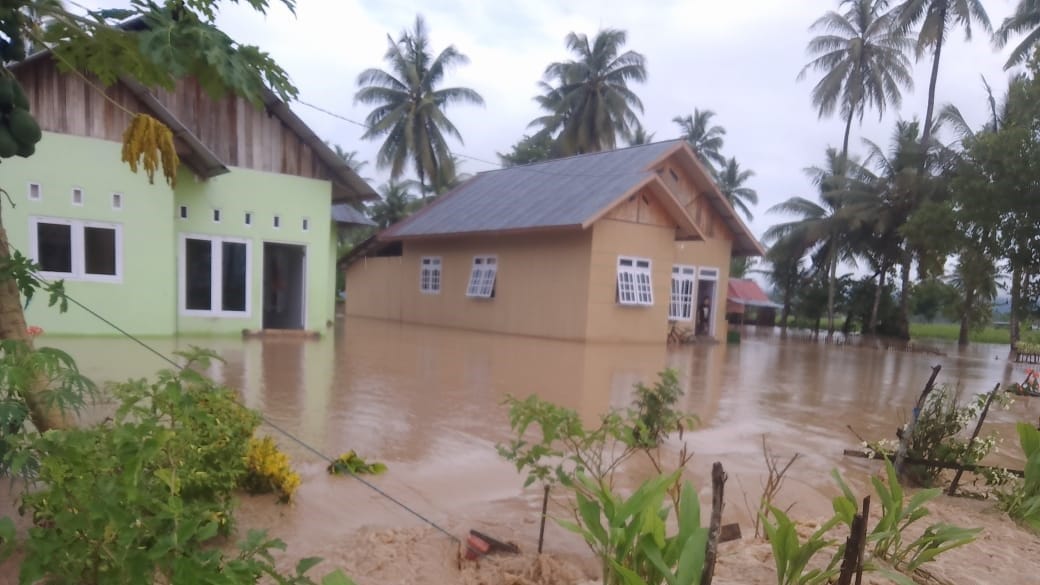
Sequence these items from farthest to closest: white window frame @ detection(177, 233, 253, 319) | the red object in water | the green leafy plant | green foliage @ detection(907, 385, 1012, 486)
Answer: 1. white window frame @ detection(177, 233, 253, 319)
2. green foliage @ detection(907, 385, 1012, 486)
3. the red object in water
4. the green leafy plant

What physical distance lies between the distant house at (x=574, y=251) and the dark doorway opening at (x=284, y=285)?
512cm

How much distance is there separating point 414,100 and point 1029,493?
25.2 metres

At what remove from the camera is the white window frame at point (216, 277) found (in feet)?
40.5

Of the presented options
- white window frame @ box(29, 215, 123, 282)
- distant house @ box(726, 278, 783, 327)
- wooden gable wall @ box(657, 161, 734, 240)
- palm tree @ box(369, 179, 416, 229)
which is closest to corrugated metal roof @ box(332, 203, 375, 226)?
white window frame @ box(29, 215, 123, 282)

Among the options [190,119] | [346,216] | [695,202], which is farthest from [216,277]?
[695,202]

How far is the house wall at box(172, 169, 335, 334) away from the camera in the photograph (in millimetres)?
12500

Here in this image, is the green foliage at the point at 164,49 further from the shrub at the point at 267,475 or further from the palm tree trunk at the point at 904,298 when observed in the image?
the palm tree trunk at the point at 904,298

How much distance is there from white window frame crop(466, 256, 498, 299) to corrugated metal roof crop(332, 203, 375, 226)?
346 centimetres

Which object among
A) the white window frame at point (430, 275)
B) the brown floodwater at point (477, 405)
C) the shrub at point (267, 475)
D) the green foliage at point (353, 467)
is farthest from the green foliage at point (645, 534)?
the white window frame at point (430, 275)

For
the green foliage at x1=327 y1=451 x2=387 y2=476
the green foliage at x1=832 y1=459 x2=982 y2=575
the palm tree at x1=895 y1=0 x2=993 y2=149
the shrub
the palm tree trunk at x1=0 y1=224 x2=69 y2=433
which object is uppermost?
the palm tree at x1=895 y1=0 x2=993 y2=149

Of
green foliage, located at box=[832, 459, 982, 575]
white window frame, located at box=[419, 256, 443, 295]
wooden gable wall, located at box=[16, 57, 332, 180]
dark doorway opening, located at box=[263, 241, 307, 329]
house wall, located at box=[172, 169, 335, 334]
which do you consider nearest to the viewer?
green foliage, located at box=[832, 459, 982, 575]

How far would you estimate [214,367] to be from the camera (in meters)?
9.43

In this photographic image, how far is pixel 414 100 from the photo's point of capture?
2662cm

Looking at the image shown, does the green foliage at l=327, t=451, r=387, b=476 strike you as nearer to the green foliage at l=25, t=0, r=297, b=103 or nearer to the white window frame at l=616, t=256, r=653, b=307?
the green foliage at l=25, t=0, r=297, b=103
